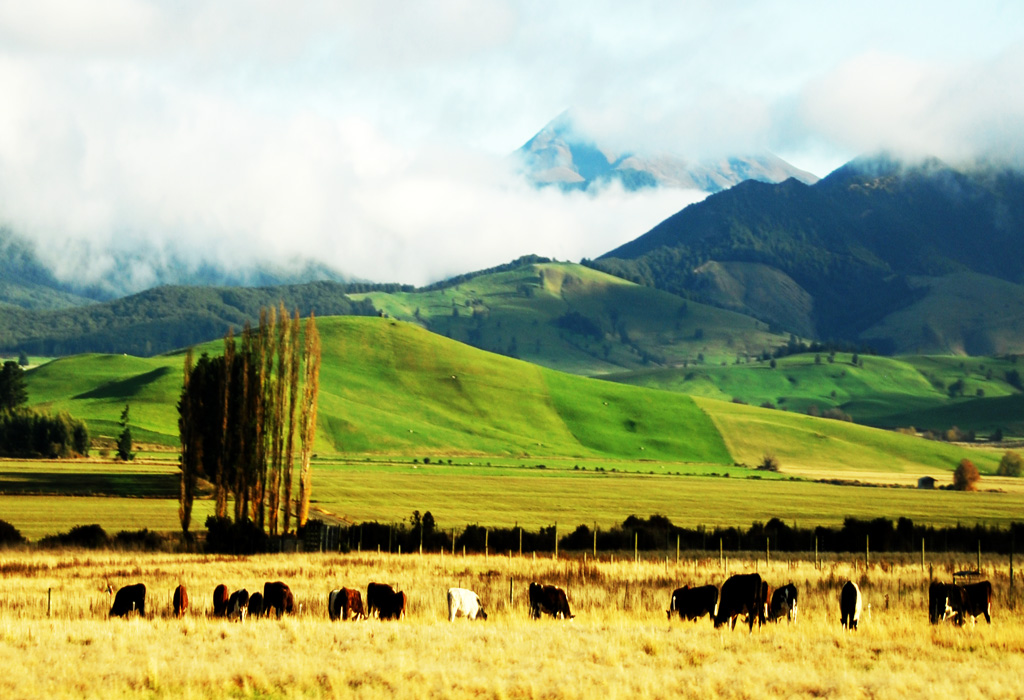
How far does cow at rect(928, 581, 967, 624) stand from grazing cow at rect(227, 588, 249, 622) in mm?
20525

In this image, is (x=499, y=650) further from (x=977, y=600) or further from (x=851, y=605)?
(x=977, y=600)

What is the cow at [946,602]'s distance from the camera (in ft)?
104

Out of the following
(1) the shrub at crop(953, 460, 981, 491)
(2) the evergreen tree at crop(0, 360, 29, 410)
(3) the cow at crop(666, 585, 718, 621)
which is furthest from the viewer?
(2) the evergreen tree at crop(0, 360, 29, 410)

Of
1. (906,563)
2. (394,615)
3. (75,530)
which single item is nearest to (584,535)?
(906,563)

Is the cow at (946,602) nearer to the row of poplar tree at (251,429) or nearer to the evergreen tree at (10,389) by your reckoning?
the row of poplar tree at (251,429)

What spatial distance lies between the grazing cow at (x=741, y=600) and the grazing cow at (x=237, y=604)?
46.3 ft

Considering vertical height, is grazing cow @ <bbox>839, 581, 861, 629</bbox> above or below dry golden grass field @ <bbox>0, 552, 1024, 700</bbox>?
above

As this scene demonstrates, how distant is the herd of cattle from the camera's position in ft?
101

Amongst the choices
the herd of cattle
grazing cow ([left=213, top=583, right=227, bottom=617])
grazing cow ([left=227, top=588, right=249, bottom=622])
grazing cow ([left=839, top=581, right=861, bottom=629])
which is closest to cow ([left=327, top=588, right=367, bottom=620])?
the herd of cattle

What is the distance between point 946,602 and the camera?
32094mm

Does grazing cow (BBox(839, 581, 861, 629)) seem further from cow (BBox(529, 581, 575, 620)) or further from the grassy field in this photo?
the grassy field

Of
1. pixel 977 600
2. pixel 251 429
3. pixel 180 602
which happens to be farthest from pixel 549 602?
Result: pixel 251 429

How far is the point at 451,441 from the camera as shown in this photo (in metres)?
197

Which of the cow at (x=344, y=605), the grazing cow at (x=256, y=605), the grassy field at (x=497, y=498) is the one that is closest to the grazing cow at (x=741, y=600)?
the cow at (x=344, y=605)
